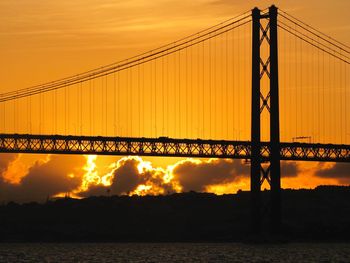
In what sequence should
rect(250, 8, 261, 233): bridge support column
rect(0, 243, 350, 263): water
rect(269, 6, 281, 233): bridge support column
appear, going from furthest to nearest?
rect(269, 6, 281, 233): bridge support column < rect(250, 8, 261, 233): bridge support column < rect(0, 243, 350, 263): water

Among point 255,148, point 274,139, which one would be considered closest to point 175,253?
point 255,148

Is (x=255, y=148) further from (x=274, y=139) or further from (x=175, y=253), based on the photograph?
(x=175, y=253)

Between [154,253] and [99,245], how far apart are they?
32.1 meters

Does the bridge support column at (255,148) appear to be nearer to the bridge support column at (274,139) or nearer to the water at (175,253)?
the bridge support column at (274,139)

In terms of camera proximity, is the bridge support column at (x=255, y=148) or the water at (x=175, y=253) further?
the bridge support column at (x=255, y=148)

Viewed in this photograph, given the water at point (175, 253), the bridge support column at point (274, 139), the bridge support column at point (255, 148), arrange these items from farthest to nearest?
1. the bridge support column at point (274, 139)
2. the bridge support column at point (255, 148)
3. the water at point (175, 253)

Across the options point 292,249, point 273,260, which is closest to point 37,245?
point 292,249

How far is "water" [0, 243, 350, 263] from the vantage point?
146750 mm

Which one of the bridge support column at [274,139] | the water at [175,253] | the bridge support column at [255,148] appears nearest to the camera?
the water at [175,253]

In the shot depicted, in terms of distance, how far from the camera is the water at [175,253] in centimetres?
14675

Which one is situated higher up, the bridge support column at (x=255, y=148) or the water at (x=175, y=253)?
the bridge support column at (x=255, y=148)

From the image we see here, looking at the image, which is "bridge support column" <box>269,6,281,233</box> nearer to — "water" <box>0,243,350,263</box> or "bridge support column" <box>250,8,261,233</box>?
"bridge support column" <box>250,8,261,233</box>

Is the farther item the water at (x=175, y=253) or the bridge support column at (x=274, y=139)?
the bridge support column at (x=274, y=139)

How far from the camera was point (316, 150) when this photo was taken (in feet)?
582
